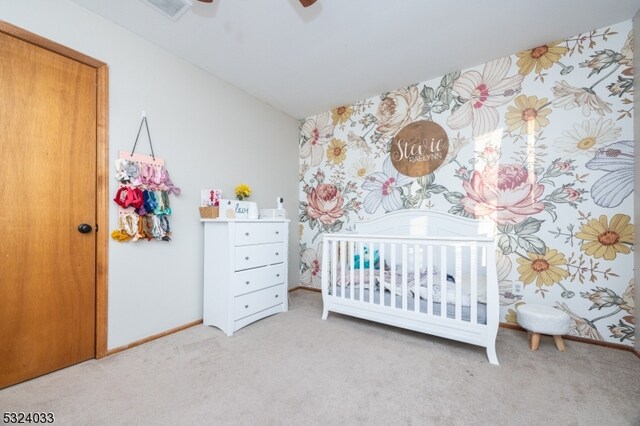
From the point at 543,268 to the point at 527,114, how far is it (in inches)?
50.5

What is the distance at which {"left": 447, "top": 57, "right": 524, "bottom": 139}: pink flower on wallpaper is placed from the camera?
7.16 feet

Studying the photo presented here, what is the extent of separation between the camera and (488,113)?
7.42 ft

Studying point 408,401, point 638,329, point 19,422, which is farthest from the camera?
point 638,329

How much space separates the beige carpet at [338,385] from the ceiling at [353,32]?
2.29 meters

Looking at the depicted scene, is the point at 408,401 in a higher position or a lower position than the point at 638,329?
lower

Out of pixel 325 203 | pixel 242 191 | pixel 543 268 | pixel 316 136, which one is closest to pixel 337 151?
pixel 316 136

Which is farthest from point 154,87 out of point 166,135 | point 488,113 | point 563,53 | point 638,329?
point 638,329

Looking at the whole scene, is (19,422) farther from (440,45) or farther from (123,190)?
(440,45)

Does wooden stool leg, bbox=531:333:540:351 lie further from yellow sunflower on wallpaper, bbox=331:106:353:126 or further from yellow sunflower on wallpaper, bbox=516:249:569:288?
yellow sunflower on wallpaper, bbox=331:106:353:126

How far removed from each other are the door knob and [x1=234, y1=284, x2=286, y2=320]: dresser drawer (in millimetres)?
1090

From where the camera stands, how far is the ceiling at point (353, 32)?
164cm

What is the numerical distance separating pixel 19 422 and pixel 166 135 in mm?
1811

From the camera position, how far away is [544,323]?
5.59ft

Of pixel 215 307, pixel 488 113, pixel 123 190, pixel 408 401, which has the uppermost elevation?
pixel 488 113
